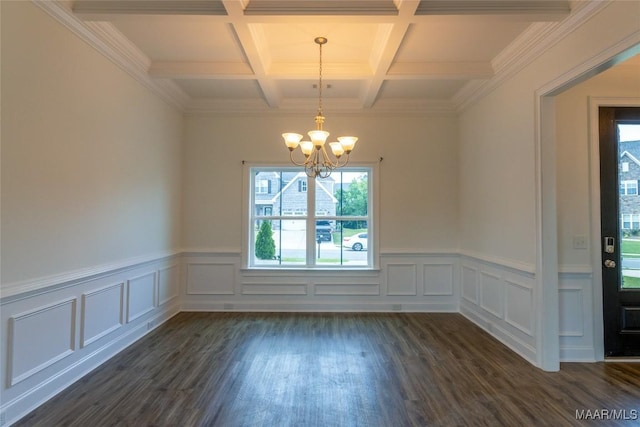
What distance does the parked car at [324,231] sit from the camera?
16.2 feet

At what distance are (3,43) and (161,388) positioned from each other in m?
2.58

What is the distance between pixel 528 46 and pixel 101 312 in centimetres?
460

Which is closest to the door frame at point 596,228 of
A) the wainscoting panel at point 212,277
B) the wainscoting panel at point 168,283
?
the wainscoting panel at point 212,277

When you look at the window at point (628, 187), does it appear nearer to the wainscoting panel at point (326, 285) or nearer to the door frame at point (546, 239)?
the door frame at point (546, 239)

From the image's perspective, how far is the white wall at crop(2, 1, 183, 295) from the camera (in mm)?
2135

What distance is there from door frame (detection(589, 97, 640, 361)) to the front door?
0.15 feet

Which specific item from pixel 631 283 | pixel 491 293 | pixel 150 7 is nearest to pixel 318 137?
pixel 150 7

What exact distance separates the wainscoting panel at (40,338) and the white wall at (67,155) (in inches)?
10.7

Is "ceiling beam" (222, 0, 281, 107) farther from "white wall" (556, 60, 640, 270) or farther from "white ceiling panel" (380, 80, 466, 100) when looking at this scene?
"white wall" (556, 60, 640, 270)

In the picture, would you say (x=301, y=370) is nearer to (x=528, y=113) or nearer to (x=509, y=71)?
(x=528, y=113)

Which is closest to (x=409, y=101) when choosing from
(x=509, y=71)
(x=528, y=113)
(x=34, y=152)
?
(x=509, y=71)

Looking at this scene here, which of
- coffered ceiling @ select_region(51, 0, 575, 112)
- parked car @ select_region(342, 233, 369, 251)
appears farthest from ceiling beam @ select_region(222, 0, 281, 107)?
parked car @ select_region(342, 233, 369, 251)

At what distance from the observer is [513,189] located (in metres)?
3.41

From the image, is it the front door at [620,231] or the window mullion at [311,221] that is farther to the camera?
the window mullion at [311,221]
